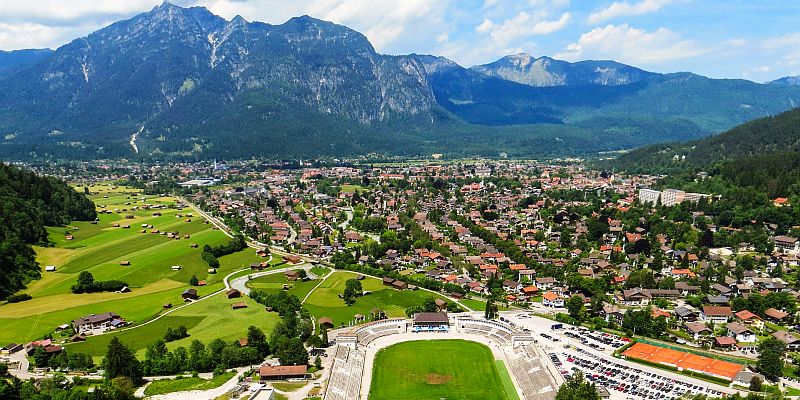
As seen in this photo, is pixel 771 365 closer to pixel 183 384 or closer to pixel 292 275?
pixel 183 384

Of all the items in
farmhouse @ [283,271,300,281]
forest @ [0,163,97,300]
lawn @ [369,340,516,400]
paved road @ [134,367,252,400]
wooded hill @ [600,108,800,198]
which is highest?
wooded hill @ [600,108,800,198]

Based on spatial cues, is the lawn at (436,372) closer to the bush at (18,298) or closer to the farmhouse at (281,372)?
the farmhouse at (281,372)

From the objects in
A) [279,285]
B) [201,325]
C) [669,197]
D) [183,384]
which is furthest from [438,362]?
[669,197]

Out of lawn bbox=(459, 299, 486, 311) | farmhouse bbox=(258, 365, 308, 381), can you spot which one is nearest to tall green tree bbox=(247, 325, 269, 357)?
farmhouse bbox=(258, 365, 308, 381)

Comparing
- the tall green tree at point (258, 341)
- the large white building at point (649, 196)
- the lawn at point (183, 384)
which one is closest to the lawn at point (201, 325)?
the tall green tree at point (258, 341)

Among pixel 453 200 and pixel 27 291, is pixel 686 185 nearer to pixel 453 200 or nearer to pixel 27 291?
pixel 453 200

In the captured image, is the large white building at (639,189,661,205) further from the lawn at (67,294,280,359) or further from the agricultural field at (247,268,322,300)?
the lawn at (67,294,280,359)

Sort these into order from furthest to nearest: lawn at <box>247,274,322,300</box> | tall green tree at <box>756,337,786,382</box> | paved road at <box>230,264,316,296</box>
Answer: paved road at <box>230,264,316,296</box>, lawn at <box>247,274,322,300</box>, tall green tree at <box>756,337,786,382</box>

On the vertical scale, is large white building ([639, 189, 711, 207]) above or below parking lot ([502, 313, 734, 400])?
above
